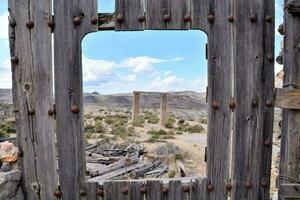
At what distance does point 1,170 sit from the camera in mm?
2730

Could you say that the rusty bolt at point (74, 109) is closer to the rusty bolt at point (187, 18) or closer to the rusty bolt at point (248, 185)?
the rusty bolt at point (187, 18)

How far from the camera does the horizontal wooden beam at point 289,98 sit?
2682 millimetres

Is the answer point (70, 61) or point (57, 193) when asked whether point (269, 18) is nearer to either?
point (70, 61)

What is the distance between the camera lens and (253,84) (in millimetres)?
2732

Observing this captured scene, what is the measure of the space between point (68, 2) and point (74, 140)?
93cm

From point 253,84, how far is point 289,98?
26 cm

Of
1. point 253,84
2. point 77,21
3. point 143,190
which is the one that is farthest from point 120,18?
point 143,190

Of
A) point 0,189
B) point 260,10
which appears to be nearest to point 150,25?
point 260,10

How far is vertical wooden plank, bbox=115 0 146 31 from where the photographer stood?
2.61m


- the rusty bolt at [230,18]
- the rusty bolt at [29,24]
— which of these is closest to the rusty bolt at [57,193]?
the rusty bolt at [29,24]

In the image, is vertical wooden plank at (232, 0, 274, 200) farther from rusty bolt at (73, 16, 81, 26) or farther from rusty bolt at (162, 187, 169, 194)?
rusty bolt at (73, 16, 81, 26)

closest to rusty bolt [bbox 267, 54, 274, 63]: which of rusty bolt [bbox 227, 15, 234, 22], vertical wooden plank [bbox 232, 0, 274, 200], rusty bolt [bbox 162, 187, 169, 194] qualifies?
vertical wooden plank [bbox 232, 0, 274, 200]

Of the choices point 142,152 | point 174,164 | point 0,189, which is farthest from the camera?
point 142,152

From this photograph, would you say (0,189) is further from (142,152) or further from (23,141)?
(142,152)
